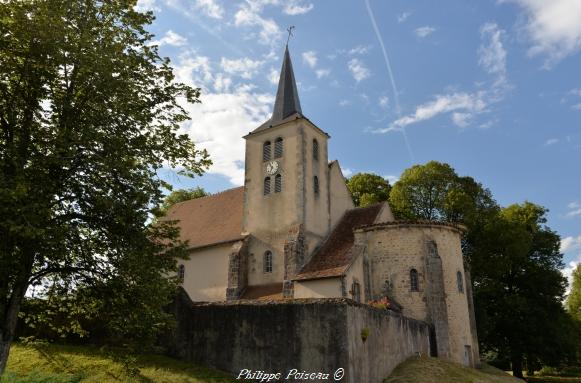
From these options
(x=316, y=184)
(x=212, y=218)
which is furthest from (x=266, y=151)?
(x=212, y=218)

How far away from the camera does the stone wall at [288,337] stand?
11.5m

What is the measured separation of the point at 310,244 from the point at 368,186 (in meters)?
13.3

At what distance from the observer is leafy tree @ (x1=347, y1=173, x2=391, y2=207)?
36750mm

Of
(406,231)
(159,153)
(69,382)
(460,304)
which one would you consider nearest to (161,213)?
(159,153)

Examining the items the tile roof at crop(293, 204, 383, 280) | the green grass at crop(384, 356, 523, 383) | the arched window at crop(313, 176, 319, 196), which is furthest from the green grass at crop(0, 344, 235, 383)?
the arched window at crop(313, 176, 319, 196)

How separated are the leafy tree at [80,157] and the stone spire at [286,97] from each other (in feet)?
58.0

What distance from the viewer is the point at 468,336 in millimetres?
22469

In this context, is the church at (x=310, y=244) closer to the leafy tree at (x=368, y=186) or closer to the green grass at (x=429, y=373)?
the green grass at (x=429, y=373)

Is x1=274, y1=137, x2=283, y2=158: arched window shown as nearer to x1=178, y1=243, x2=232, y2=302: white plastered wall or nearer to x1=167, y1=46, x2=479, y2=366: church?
x1=167, y1=46, x2=479, y2=366: church

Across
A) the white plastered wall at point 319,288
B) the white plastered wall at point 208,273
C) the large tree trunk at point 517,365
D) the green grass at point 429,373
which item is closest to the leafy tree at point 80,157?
the green grass at point 429,373

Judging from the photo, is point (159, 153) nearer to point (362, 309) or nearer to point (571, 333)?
point (362, 309)

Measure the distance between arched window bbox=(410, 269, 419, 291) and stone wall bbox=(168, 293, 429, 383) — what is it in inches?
321

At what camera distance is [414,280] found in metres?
22.3

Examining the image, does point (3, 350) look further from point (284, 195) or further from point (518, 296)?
point (518, 296)
